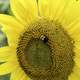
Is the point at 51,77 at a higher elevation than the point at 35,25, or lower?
lower

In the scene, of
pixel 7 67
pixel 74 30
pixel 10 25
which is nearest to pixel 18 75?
pixel 7 67

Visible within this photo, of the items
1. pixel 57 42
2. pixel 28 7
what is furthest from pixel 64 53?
pixel 28 7

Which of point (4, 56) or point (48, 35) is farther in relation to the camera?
point (4, 56)

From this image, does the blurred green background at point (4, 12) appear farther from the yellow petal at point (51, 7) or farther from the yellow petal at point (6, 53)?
the yellow petal at point (51, 7)

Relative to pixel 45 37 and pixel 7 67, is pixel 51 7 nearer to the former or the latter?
pixel 45 37

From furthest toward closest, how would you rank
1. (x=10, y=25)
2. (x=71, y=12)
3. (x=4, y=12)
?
(x=4, y=12) → (x=10, y=25) → (x=71, y=12)

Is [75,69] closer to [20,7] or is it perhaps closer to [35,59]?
[35,59]

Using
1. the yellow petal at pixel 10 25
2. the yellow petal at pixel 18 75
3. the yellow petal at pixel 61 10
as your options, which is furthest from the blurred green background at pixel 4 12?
the yellow petal at pixel 61 10
